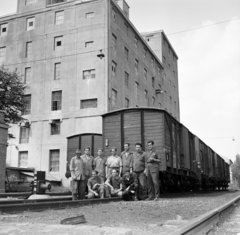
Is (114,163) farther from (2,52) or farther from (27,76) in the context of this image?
(2,52)

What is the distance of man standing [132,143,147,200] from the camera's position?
10.1 m

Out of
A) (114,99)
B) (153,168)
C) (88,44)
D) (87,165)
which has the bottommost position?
(153,168)

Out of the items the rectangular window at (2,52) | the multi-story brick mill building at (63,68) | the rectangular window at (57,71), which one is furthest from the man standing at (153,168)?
the rectangular window at (2,52)

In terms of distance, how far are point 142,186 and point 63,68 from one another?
21225 mm

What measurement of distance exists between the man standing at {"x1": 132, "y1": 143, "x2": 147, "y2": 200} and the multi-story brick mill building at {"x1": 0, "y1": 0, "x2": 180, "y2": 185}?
652 inches

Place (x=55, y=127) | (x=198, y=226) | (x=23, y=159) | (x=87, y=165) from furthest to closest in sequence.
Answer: (x=23, y=159), (x=55, y=127), (x=87, y=165), (x=198, y=226)

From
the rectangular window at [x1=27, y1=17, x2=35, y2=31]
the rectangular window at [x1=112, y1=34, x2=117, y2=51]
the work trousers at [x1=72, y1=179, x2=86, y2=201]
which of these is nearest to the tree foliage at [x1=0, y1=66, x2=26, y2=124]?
the rectangular window at [x1=27, y1=17, x2=35, y2=31]

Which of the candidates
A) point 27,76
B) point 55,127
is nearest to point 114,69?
point 55,127

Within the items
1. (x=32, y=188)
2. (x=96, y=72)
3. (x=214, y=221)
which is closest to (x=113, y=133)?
(x=32, y=188)

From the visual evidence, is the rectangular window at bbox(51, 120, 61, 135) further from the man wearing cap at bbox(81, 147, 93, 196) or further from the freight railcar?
the man wearing cap at bbox(81, 147, 93, 196)

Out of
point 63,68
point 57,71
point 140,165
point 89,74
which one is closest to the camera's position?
point 140,165

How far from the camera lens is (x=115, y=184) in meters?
10.5

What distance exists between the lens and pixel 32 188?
400 inches

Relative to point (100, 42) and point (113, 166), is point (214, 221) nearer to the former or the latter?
point (113, 166)
